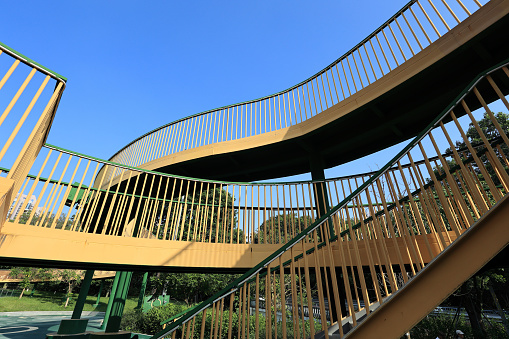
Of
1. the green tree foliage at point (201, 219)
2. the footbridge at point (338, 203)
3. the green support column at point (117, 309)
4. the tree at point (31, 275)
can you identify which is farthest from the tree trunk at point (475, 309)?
the tree at point (31, 275)

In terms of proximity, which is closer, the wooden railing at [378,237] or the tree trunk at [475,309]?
the wooden railing at [378,237]

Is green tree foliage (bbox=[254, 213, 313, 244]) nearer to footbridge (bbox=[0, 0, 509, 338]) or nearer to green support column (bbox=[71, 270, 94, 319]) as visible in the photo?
footbridge (bbox=[0, 0, 509, 338])

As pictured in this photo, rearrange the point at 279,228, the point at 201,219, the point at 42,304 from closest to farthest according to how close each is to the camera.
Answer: the point at 279,228, the point at 201,219, the point at 42,304

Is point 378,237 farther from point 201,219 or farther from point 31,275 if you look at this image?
point 31,275

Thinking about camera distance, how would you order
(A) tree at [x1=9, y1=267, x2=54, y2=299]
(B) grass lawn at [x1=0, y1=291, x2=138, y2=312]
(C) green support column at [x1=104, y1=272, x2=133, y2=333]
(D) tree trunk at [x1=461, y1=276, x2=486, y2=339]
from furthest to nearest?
1. (A) tree at [x1=9, y1=267, x2=54, y2=299]
2. (B) grass lawn at [x1=0, y1=291, x2=138, y2=312]
3. (D) tree trunk at [x1=461, y1=276, x2=486, y2=339]
4. (C) green support column at [x1=104, y1=272, x2=133, y2=333]

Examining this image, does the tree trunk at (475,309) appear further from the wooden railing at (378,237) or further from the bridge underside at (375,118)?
Result: the wooden railing at (378,237)

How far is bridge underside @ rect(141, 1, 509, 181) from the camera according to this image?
15.2 ft

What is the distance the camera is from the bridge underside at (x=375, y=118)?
182 inches

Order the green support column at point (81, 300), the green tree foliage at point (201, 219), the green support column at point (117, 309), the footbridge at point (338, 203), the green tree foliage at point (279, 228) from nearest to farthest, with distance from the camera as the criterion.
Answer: the footbridge at point (338, 203) < the green tree foliage at point (201, 219) < the green tree foliage at point (279, 228) < the green support column at point (117, 309) < the green support column at point (81, 300)

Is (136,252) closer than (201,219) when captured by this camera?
Yes

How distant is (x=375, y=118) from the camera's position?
21.2ft

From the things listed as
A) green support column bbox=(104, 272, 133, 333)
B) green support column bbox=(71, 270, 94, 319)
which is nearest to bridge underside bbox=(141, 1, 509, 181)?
green support column bbox=(104, 272, 133, 333)

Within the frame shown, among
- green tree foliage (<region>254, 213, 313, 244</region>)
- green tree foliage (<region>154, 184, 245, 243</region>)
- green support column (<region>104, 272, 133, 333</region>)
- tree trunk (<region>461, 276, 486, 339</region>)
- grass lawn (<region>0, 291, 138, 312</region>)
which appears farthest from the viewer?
grass lawn (<region>0, 291, 138, 312</region>)

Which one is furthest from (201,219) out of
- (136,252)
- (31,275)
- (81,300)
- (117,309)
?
(31,275)
